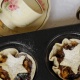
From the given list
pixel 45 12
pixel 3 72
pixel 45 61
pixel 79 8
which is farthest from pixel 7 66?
pixel 79 8

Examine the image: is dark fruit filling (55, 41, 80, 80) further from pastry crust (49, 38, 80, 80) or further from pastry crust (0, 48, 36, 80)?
pastry crust (0, 48, 36, 80)

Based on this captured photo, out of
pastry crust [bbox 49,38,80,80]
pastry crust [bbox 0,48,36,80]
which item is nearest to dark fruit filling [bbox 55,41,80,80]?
pastry crust [bbox 49,38,80,80]

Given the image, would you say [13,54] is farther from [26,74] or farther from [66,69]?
[66,69]

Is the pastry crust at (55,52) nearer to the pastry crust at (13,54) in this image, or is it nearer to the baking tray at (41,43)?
the baking tray at (41,43)

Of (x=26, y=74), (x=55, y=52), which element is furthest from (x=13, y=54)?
(x=55, y=52)

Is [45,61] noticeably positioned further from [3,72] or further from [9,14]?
[9,14]

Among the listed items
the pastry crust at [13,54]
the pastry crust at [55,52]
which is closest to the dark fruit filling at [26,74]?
the pastry crust at [13,54]

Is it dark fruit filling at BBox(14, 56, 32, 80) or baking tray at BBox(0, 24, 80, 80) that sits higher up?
baking tray at BBox(0, 24, 80, 80)

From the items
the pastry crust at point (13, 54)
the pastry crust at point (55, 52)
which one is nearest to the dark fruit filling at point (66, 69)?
the pastry crust at point (55, 52)

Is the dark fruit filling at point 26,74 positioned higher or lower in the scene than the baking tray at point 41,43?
lower
